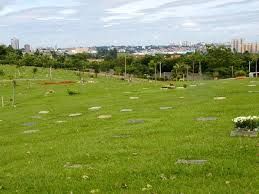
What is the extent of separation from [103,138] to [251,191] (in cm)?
1005

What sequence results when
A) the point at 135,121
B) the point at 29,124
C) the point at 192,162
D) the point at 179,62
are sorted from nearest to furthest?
the point at 192,162 < the point at 135,121 < the point at 29,124 < the point at 179,62

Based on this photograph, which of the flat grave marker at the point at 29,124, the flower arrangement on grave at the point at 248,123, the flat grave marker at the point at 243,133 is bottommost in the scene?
the flat grave marker at the point at 29,124

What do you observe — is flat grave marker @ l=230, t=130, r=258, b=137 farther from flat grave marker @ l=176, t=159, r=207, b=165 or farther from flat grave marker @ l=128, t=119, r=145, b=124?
flat grave marker @ l=128, t=119, r=145, b=124

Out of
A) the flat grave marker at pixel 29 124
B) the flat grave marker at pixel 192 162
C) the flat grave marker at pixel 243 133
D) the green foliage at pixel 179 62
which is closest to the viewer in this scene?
the flat grave marker at pixel 192 162

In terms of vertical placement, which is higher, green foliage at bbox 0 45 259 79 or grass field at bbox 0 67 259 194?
green foliage at bbox 0 45 259 79

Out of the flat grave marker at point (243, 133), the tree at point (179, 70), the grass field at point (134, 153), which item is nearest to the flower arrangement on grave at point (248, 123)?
the flat grave marker at point (243, 133)

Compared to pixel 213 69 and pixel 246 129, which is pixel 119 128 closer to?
pixel 246 129

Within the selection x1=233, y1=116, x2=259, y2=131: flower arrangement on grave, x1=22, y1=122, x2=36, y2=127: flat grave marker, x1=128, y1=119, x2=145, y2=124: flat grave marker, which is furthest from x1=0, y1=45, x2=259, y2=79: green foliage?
x1=233, y1=116, x2=259, y2=131: flower arrangement on grave

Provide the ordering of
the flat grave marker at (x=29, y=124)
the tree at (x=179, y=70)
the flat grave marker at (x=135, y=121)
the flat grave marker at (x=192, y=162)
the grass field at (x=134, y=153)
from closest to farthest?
1. the grass field at (x=134, y=153)
2. the flat grave marker at (x=192, y=162)
3. the flat grave marker at (x=135, y=121)
4. the flat grave marker at (x=29, y=124)
5. the tree at (x=179, y=70)

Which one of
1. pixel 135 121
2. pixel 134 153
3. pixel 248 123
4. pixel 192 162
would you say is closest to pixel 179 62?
pixel 135 121

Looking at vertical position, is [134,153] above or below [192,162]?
below

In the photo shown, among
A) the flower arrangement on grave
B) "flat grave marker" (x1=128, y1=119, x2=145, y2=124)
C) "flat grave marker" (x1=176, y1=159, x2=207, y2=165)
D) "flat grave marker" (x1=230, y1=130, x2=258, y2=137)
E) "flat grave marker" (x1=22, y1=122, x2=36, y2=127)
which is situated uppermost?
the flower arrangement on grave

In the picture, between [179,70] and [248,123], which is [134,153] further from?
[179,70]

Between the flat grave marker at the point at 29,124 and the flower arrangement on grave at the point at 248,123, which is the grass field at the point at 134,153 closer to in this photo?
the flat grave marker at the point at 29,124
